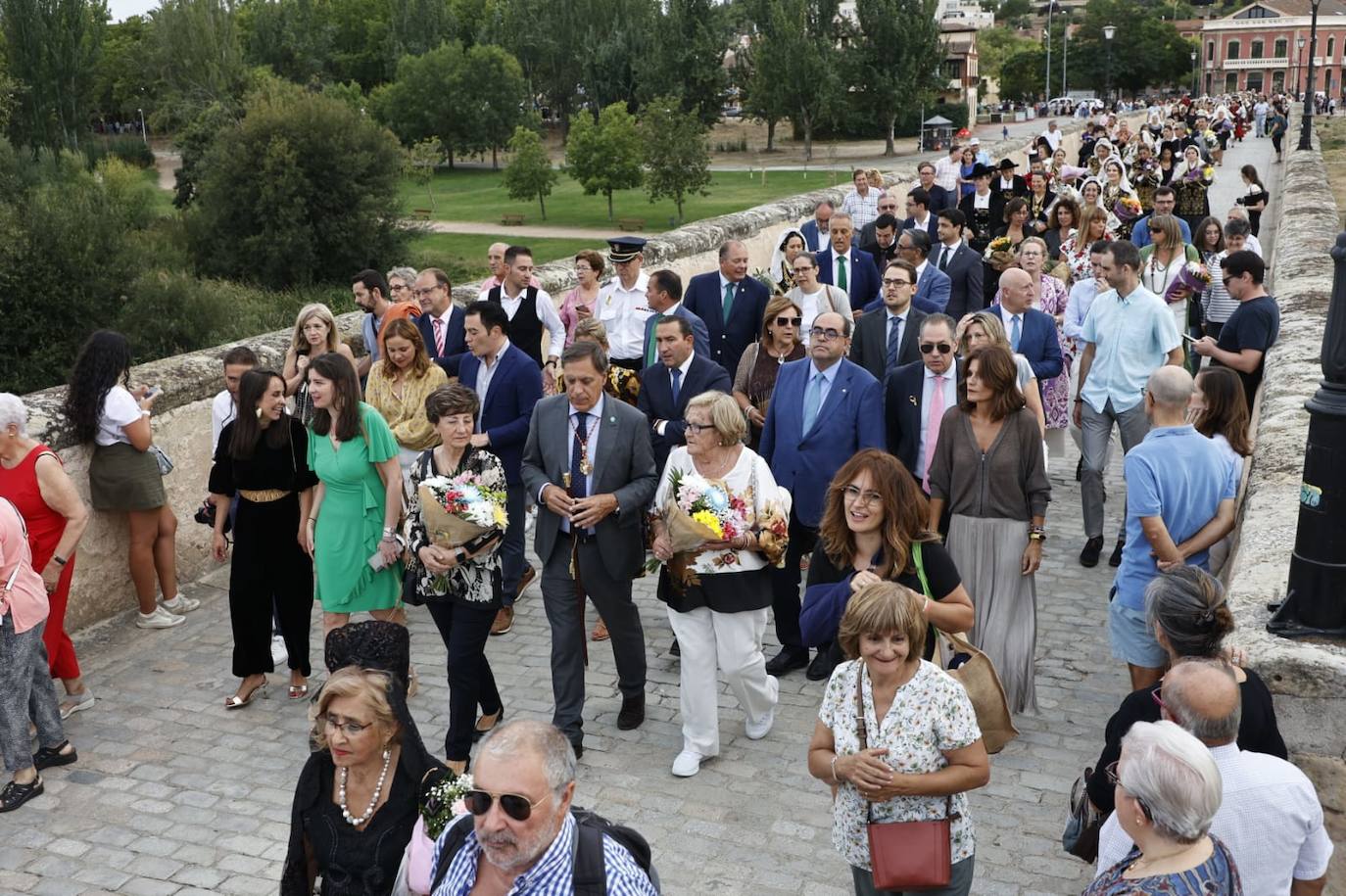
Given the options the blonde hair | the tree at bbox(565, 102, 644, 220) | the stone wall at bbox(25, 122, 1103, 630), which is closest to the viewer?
the stone wall at bbox(25, 122, 1103, 630)

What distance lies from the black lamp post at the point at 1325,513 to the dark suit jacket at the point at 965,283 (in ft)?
18.9

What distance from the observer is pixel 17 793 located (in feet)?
19.1

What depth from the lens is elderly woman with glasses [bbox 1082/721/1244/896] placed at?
9.91 feet

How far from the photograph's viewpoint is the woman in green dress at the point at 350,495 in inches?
253

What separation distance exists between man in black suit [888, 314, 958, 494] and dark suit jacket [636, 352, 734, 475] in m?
0.98

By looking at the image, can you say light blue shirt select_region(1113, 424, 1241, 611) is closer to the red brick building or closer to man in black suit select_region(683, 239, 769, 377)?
man in black suit select_region(683, 239, 769, 377)

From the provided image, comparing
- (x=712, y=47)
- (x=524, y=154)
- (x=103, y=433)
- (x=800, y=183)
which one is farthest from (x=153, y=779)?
(x=712, y=47)

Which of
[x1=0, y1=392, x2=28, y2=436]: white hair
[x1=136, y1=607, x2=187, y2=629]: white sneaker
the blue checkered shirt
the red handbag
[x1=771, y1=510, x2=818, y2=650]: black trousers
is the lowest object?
[x1=136, y1=607, x2=187, y2=629]: white sneaker

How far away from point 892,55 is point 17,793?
2372 inches

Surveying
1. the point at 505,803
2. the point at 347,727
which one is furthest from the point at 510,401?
the point at 505,803

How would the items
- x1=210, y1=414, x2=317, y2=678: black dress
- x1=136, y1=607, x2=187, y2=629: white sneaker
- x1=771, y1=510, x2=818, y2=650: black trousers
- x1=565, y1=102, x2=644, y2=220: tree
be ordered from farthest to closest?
x1=565, y1=102, x2=644, y2=220: tree → x1=136, y1=607, x2=187, y2=629: white sneaker → x1=771, y1=510, x2=818, y2=650: black trousers → x1=210, y1=414, x2=317, y2=678: black dress

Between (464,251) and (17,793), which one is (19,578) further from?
(464,251)

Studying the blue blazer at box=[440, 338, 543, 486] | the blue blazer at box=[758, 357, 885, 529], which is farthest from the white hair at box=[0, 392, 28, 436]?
the blue blazer at box=[758, 357, 885, 529]

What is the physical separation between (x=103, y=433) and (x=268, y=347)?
6.05 ft
